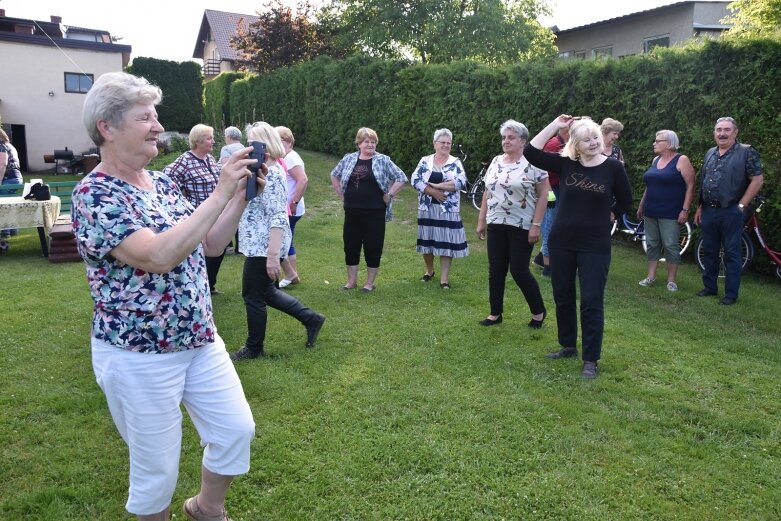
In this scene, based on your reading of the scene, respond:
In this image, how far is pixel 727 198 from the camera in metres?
6.45

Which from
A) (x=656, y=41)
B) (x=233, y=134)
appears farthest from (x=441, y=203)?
(x=656, y=41)

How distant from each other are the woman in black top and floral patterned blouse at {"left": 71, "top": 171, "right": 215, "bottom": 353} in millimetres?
3060

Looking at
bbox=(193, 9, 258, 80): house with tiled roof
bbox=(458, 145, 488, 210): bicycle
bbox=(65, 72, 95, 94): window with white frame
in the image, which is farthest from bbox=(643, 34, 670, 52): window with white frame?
bbox=(193, 9, 258, 80): house with tiled roof

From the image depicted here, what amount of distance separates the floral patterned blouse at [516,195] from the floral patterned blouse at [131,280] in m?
3.59

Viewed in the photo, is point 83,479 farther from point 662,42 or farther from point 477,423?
point 662,42

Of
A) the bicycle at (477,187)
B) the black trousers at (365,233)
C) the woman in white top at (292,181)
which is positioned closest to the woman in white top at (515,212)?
the black trousers at (365,233)

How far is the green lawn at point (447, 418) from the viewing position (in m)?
2.98

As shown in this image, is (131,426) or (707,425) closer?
(131,426)

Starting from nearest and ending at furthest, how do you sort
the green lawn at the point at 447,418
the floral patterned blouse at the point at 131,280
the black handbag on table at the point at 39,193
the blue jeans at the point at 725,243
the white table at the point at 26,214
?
the floral patterned blouse at the point at 131,280
the green lawn at the point at 447,418
the blue jeans at the point at 725,243
the white table at the point at 26,214
the black handbag on table at the point at 39,193

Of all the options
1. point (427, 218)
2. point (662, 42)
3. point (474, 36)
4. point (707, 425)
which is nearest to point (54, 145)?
point (474, 36)

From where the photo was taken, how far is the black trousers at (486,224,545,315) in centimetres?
538

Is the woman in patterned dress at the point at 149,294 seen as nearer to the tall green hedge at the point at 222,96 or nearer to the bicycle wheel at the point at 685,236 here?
the bicycle wheel at the point at 685,236

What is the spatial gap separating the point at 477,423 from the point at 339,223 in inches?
306

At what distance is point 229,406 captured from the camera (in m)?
2.31
